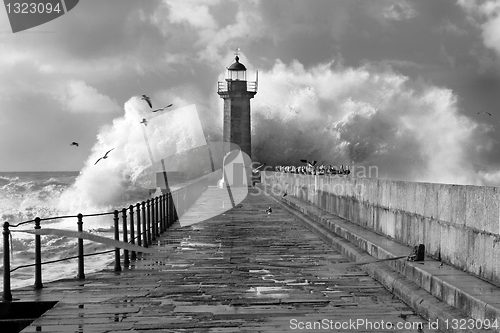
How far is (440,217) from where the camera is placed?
7.61 metres

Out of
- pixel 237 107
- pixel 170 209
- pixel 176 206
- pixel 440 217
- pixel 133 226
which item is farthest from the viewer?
pixel 237 107

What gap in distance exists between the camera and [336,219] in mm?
14336

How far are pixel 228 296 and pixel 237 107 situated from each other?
4153 cm

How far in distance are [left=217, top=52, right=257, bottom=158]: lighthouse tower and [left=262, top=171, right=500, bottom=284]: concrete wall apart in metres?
35.3

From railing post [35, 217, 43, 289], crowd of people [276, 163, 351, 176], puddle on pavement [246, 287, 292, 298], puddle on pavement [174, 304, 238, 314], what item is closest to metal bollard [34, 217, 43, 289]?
railing post [35, 217, 43, 289]

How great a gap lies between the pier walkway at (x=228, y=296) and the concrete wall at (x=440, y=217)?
0.78 m

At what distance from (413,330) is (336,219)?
28.4ft

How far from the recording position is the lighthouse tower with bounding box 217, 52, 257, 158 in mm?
48062

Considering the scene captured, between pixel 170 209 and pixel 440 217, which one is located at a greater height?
pixel 440 217

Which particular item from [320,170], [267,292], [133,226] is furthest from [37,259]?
[320,170]

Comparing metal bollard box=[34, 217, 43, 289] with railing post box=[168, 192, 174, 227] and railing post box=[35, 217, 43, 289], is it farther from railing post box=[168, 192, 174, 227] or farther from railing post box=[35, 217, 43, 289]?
railing post box=[168, 192, 174, 227]

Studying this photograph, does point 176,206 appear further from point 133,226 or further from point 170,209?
point 133,226

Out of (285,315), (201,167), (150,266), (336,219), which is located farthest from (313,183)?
(201,167)

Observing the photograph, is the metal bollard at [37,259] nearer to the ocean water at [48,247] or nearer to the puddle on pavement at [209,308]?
the ocean water at [48,247]
